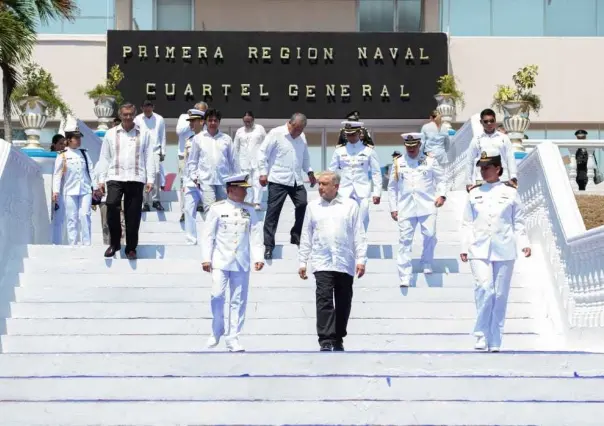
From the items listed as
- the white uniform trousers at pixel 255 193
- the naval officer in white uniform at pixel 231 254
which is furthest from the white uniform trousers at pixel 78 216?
the naval officer in white uniform at pixel 231 254

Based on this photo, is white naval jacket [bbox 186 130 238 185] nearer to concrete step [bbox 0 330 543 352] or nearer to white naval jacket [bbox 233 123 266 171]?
concrete step [bbox 0 330 543 352]

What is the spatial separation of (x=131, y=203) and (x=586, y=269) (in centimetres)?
537

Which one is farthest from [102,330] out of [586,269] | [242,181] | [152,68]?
[152,68]

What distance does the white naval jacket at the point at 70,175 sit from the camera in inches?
A: 707

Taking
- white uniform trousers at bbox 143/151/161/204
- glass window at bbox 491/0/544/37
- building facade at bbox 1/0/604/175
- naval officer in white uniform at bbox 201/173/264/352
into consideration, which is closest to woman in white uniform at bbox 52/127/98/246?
white uniform trousers at bbox 143/151/161/204

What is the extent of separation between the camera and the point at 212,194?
16.9 m

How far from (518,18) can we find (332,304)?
867 inches

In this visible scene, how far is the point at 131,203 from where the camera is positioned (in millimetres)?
16156

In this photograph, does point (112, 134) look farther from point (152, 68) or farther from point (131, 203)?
point (152, 68)

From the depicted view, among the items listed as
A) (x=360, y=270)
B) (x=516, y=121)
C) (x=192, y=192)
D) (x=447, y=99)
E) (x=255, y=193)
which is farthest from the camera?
(x=447, y=99)

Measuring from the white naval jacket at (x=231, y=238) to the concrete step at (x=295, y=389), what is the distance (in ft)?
8.48

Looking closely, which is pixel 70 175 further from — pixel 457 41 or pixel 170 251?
pixel 457 41

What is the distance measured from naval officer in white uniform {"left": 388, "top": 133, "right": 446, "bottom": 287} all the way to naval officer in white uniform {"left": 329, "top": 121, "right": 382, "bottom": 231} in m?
0.30

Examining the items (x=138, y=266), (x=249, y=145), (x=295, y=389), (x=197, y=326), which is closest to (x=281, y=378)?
(x=295, y=389)
